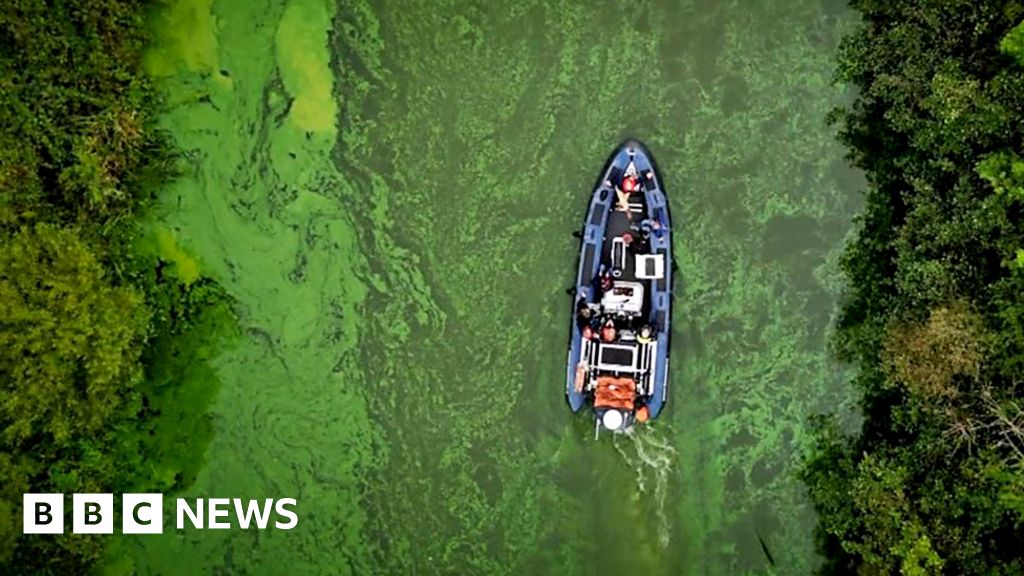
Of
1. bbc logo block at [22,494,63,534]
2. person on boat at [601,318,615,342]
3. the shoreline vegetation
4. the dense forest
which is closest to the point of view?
the dense forest

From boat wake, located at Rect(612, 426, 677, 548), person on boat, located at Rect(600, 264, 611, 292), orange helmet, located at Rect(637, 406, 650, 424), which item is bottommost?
boat wake, located at Rect(612, 426, 677, 548)

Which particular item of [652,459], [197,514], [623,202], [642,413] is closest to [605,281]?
[623,202]

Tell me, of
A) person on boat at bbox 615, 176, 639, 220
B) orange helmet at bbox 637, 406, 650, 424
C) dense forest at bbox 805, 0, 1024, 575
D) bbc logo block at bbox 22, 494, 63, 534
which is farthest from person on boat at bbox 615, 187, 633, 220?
bbc logo block at bbox 22, 494, 63, 534

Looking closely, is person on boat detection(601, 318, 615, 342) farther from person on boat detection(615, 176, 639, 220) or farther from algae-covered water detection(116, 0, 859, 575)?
person on boat detection(615, 176, 639, 220)

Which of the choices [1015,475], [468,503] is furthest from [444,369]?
[1015,475]

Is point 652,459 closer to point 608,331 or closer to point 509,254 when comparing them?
point 608,331
